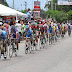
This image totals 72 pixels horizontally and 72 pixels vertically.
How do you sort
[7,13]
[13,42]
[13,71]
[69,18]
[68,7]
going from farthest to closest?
[68,7], [69,18], [7,13], [13,42], [13,71]

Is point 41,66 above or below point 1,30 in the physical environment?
below

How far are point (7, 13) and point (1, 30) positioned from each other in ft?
38.1

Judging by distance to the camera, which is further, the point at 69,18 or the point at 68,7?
the point at 68,7

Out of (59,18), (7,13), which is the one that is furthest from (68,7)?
(7,13)

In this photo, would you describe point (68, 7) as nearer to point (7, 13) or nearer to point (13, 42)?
point (7, 13)

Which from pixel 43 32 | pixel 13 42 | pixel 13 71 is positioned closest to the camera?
pixel 13 71

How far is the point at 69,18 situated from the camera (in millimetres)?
84438

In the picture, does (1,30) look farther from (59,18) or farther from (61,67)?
(59,18)

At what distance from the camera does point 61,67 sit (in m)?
11.3

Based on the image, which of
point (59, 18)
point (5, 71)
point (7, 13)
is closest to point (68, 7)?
point (59, 18)

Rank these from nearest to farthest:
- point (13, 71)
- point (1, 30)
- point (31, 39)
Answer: point (13, 71) < point (1, 30) < point (31, 39)

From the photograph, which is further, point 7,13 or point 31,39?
point 7,13

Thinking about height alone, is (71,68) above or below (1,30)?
below

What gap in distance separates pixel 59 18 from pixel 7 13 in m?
63.1
